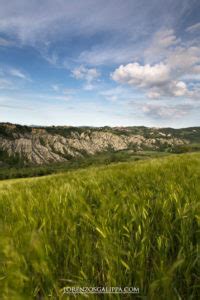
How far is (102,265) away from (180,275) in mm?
459

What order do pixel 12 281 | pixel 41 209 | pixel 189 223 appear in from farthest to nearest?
pixel 41 209
pixel 189 223
pixel 12 281

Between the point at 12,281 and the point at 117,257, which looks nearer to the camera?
the point at 12,281

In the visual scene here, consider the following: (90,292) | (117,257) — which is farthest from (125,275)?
(90,292)

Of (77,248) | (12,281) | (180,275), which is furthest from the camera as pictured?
(77,248)

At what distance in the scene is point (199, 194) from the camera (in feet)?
8.45

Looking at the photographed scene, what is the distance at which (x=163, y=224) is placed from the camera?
195 cm

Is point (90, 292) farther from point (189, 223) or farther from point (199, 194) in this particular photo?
point (199, 194)

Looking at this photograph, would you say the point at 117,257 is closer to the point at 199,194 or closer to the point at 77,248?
the point at 77,248

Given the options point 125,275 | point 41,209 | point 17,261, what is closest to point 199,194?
point 125,275

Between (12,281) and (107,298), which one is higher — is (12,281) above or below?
above
